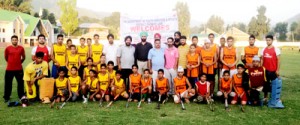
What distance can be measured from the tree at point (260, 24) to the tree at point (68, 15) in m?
45.1

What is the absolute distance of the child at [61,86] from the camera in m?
7.82

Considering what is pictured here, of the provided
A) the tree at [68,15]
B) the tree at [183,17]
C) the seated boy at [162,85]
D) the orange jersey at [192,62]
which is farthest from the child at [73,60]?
the tree at [183,17]

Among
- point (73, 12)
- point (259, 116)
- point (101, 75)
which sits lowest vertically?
point (259, 116)

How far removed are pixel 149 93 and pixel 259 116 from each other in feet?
9.35

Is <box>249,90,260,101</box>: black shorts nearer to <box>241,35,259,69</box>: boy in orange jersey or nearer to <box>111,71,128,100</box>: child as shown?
<box>241,35,259,69</box>: boy in orange jersey

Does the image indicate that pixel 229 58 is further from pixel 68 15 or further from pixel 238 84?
pixel 68 15

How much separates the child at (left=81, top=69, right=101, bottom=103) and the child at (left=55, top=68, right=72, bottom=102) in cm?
42

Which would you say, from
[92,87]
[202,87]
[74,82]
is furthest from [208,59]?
[74,82]

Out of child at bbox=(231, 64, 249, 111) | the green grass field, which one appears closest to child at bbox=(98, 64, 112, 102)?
the green grass field

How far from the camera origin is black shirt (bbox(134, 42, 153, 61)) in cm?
828

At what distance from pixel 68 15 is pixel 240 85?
175 ft

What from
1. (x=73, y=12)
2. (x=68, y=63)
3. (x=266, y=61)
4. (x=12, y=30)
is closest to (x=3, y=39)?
(x=12, y=30)

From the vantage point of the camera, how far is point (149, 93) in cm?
797

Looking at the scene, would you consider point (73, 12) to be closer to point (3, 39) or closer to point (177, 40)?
point (3, 39)
